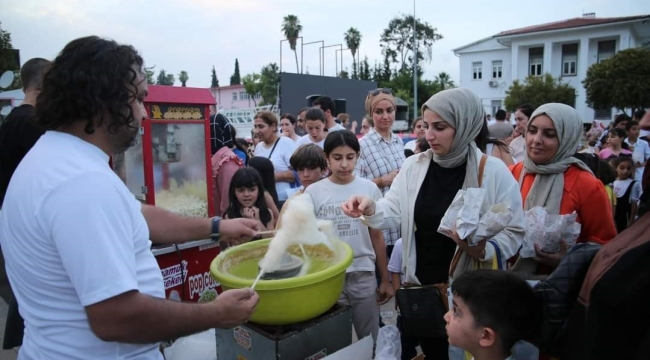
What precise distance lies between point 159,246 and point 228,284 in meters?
1.62

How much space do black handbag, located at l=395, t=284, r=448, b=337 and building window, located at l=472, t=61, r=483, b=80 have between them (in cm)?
4790

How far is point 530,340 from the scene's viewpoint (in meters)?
1.62

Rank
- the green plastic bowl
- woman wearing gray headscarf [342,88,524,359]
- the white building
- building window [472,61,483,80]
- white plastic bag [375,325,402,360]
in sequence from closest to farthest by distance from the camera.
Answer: the green plastic bowl, woman wearing gray headscarf [342,88,524,359], white plastic bag [375,325,402,360], the white building, building window [472,61,483,80]

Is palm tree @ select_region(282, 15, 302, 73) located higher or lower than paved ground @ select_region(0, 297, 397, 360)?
higher

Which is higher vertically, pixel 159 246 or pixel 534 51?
pixel 534 51

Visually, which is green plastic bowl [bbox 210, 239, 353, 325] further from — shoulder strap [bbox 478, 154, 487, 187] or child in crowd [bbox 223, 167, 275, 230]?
child in crowd [bbox 223, 167, 275, 230]

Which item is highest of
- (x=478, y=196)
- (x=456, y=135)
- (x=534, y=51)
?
(x=534, y=51)

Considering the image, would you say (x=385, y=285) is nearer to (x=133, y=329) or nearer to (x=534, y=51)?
(x=133, y=329)

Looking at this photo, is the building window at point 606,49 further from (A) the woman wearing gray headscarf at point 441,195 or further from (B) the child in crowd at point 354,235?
(A) the woman wearing gray headscarf at point 441,195

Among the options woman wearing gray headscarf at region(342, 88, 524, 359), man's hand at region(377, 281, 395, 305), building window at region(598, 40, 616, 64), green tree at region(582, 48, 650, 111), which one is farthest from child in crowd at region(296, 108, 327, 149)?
building window at region(598, 40, 616, 64)

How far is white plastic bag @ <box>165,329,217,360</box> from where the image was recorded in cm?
247

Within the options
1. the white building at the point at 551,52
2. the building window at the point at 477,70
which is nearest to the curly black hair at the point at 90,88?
the white building at the point at 551,52

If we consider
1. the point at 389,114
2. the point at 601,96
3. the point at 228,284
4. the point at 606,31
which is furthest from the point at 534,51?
the point at 228,284

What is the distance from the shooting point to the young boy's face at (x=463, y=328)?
1670 mm
